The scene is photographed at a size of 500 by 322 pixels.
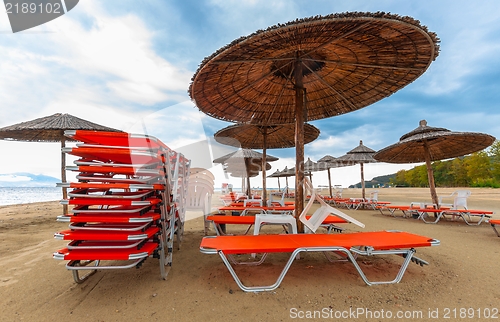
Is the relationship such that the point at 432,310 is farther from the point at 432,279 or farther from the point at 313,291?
the point at 313,291

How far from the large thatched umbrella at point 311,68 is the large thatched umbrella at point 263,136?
2.20 metres

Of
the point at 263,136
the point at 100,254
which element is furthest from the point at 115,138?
the point at 263,136

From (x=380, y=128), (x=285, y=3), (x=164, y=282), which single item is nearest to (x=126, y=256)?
(x=164, y=282)

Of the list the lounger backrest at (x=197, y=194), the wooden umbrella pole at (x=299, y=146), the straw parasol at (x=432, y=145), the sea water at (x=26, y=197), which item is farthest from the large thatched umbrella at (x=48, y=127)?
the sea water at (x=26, y=197)

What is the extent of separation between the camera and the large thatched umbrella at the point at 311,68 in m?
2.48

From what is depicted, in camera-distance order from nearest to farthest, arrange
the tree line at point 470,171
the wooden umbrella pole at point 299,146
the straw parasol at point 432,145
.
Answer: the wooden umbrella pole at point 299,146, the straw parasol at point 432,145, the tree line at point 470,171

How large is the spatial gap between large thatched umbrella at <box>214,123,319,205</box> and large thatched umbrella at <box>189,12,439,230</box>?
220 cm

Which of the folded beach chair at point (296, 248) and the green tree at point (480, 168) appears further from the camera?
the green tree at point (480, 168)

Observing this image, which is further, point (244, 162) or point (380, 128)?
point (380, 128)

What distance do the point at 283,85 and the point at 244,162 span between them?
8.46m

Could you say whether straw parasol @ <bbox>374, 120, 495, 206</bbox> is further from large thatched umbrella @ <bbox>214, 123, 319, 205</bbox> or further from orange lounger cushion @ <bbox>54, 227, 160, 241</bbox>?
orange lounger cushion @ <bbox>54, 227, 160, 241</bbox>

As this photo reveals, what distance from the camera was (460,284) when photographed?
7.57 feet

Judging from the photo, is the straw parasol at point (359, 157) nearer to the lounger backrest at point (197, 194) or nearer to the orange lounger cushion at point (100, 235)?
the lounger backrest at point (197, 194)

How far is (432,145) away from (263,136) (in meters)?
6.67
